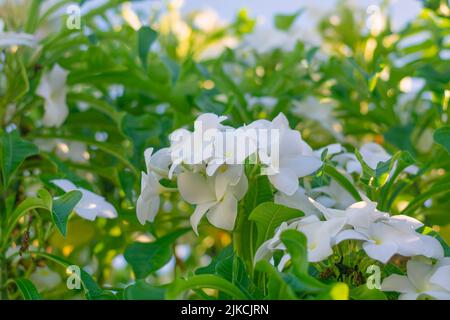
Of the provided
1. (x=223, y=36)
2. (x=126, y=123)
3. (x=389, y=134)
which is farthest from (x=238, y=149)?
(x=223, y=36)

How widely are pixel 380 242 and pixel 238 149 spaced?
20cm

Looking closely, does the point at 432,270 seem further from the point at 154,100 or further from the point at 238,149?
the point at 154,100

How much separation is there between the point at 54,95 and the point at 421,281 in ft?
2.62

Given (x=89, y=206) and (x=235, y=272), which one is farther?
(x=89, y=206)

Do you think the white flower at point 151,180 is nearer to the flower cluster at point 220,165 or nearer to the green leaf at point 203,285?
the flower cluster at point 220,165

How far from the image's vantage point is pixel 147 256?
1.26m

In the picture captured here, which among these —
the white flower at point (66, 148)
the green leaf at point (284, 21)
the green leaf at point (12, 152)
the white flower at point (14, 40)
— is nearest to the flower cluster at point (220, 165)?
the green leaf at point (12, 152)

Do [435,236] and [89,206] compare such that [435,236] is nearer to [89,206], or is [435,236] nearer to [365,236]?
[365,236]

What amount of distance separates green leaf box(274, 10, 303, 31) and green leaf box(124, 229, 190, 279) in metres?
0.88

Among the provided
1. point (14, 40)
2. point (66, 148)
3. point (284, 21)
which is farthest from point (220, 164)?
point (284, 21)

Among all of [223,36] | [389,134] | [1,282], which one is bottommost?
[1,282]

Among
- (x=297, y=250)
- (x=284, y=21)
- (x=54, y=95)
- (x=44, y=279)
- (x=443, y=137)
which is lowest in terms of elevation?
(x=44, y=279)

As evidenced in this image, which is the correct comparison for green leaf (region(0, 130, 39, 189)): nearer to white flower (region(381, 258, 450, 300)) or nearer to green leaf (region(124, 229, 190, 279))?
green leaf (region(124, 229, 190, 279))

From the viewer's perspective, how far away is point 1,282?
1.30 meters
